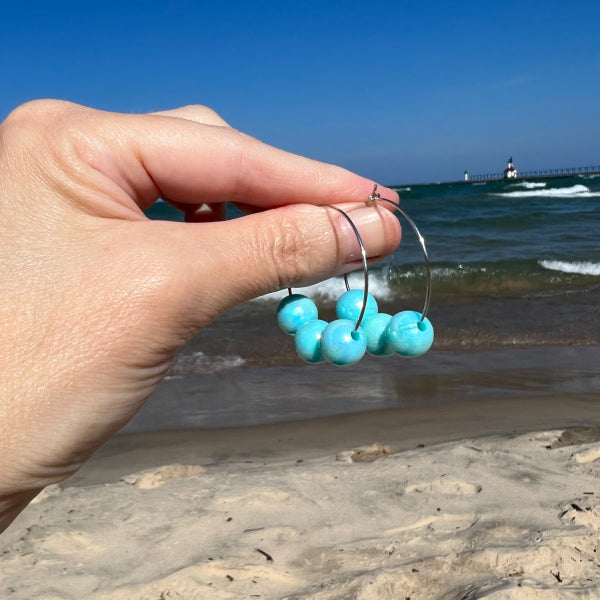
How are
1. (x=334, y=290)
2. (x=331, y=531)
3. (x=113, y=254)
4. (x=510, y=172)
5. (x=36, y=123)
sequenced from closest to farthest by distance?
(x=113, y=254)
(x=36, y=123)
(x=331, y=531)
(x=334, y=290)
(x=510, y=172)

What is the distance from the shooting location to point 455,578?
2.74 meters

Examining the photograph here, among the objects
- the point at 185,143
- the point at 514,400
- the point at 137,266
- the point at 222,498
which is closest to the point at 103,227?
the point at 137,266

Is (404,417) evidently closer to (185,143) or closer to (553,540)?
(553,540)

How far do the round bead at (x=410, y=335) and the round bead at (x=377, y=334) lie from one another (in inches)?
1.8

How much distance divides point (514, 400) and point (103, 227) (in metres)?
4.37

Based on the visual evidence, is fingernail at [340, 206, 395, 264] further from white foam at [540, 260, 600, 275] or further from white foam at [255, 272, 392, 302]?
white foam at [540, 260, 600, 275]

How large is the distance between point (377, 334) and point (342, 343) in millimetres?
176

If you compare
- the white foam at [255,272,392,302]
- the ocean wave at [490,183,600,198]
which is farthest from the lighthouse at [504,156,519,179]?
the white foam at [255,272,392,302]

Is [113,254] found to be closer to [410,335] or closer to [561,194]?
[410,335]

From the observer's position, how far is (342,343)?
1.89 metres

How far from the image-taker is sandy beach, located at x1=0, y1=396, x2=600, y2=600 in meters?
2.77

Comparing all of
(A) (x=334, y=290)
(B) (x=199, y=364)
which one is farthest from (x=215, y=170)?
(A) (x=334, y=290)

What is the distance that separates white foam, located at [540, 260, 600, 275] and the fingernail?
1002 centimetres

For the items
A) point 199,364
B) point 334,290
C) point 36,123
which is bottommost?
point 199,364
